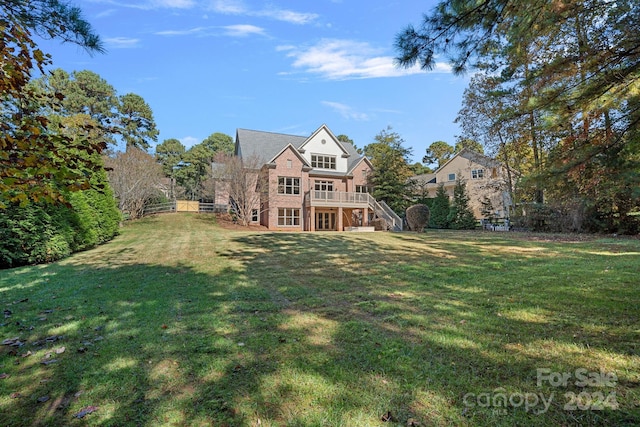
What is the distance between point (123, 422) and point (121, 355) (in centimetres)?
114

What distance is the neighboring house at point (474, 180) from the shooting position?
74.2ft

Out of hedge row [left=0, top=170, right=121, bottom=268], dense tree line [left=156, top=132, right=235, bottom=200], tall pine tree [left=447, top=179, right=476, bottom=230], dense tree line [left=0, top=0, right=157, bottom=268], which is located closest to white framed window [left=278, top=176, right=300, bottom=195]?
dense tree line [left=0, top=0, right=157, bottom=268]

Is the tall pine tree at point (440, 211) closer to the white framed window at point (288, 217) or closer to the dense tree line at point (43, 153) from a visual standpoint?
the white framed window at point (288, 217)

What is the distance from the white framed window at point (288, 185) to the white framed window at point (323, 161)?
8.63 feet

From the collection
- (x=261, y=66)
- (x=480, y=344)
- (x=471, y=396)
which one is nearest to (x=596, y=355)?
(x=480, y=344)

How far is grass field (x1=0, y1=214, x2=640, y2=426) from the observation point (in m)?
2.16

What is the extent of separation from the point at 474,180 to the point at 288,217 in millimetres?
21365

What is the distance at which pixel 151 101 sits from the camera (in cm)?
4031

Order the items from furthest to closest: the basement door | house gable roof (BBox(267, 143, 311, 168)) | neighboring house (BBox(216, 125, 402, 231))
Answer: the basement door → house gable roof (BBox(267, 143, 311, 168)) → neighboring house (BBox(216, 125, 402, 231))

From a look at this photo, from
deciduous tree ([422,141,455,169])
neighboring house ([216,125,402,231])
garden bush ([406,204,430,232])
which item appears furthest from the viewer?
deciduous tree ([422,141,455,169])

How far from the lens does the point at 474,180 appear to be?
3288 centimetres

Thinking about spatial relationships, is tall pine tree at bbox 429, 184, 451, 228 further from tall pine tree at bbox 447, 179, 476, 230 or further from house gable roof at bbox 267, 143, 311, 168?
house gable roof at bbox 267, 143, 311, 168

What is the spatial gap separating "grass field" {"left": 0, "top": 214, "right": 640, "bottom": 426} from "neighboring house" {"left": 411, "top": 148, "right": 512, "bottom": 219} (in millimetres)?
18170

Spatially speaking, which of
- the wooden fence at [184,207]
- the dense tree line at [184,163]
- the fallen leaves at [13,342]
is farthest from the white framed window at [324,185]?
the fallen leaves at [13,342]
